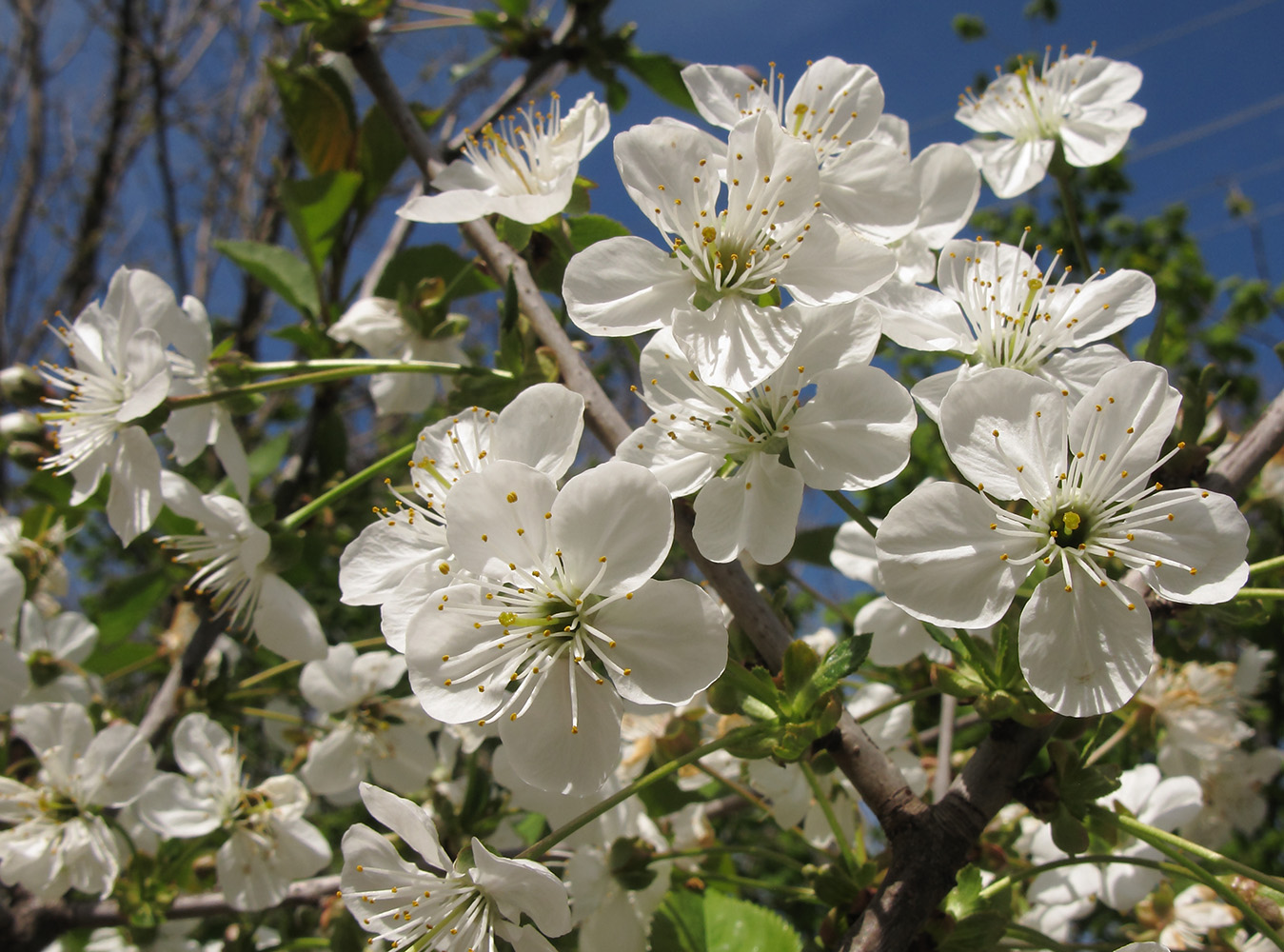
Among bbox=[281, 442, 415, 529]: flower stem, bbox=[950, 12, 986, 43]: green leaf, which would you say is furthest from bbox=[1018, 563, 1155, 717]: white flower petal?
bbox=[950, 12, 986, 43]: green leaf

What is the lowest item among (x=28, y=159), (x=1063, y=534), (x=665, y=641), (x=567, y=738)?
(x=28, y=159)

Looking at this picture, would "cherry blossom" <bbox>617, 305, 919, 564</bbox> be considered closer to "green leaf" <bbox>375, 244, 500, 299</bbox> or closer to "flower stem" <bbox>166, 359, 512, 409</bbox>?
"flower stem" <bbox>166, 359, 512, 409</bbox>

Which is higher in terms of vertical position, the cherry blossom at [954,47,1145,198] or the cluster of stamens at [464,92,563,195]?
the cherry blossom at [954,47,1145,198]

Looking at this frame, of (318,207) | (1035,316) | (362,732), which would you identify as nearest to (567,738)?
(1035,316)

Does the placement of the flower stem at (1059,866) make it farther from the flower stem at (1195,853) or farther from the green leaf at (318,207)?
the green leaf at (318,207)

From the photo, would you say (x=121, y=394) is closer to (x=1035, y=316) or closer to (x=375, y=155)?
(x=375, y=155)

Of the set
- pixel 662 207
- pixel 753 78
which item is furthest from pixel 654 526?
pixel 753 78
